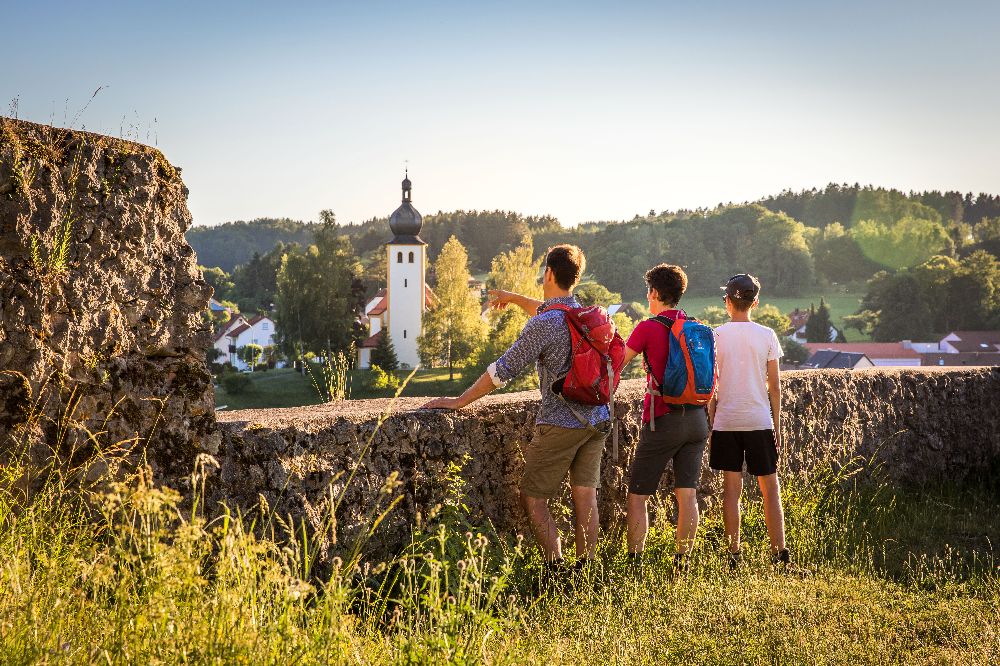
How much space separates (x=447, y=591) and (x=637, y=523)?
72.4 inches

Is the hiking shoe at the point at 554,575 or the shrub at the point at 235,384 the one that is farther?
the shrub at the point at 235,384

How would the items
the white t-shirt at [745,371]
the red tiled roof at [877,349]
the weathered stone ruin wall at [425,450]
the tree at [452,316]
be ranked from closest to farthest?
the weathered stone ruin wall at [425,450]
the white t-shirt at [745,371]
the tree at [452,316]
the red tiled roof at [877,349]

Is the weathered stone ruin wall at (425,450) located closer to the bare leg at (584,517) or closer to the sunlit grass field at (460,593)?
the sunlit grass field at (460,593)

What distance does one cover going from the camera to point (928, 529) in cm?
641

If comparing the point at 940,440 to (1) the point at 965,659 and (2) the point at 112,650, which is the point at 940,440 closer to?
(1) the point at 965,659

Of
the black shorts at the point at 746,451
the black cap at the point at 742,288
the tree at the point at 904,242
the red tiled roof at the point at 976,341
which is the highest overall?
the tree at the point at 904,242

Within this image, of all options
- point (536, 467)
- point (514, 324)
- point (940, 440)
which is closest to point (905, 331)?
point (514, 324)

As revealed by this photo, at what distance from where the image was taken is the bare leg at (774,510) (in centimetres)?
522

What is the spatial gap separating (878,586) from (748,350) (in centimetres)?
142

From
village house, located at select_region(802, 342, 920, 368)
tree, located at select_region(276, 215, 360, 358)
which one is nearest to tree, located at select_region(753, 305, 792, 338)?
village house, located at select_region(802, 342, 920, 368)

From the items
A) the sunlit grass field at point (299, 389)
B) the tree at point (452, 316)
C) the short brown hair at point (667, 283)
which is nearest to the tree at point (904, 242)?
the sunlit grass field at point (299, 389)

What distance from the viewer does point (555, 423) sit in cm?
444

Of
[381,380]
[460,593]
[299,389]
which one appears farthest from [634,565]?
[299,389]

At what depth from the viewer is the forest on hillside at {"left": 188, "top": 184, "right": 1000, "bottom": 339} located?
73.8 metres
